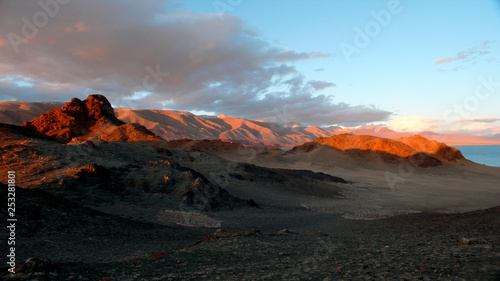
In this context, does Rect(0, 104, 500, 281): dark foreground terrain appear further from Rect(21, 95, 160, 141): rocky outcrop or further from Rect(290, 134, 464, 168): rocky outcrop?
Rect(290, 134, 464, 168): rocky outcrop

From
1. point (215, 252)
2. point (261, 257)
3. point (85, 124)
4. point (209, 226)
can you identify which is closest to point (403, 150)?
point (209, 226)

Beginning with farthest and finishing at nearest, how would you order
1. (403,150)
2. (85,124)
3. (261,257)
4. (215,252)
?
(403,150) → (85,124) → (215,252) → (261,257)

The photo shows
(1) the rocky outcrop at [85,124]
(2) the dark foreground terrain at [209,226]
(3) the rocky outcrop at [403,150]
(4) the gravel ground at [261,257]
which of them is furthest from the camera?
(3) the rocky outcrop at [403,150]

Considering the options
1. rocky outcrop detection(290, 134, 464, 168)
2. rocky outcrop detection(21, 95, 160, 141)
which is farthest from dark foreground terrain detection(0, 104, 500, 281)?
rocky outcrop detection(290, 134, 464, 168)

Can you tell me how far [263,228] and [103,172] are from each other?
33.6 feet

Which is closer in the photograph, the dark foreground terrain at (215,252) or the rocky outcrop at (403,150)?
the dark foreground terrain at (215,252)

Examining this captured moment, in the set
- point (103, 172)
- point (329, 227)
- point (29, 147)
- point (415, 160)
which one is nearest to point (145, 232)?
point (103, 172)

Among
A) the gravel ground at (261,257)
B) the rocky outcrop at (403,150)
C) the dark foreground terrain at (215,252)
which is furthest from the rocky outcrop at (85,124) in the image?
the rocky outcrop at (403,150)

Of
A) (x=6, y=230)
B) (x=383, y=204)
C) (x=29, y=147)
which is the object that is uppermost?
(x=29, y=147)

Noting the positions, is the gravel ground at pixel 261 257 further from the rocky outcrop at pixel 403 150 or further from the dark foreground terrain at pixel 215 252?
the rocky outcrop at pixel 403 150

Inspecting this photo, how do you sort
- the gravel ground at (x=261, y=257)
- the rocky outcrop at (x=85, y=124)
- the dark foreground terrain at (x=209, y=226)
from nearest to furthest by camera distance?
the gravel ground at (x=261, y=257), the dark foreground terrain at (x=209, y=226), the rocky outcrop at (x=85, y=124)

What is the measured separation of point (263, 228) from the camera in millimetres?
13578

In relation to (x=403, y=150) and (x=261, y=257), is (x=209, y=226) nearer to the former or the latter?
(x=261, y=257)

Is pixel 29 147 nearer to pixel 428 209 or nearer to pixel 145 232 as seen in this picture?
pixel 145 232
